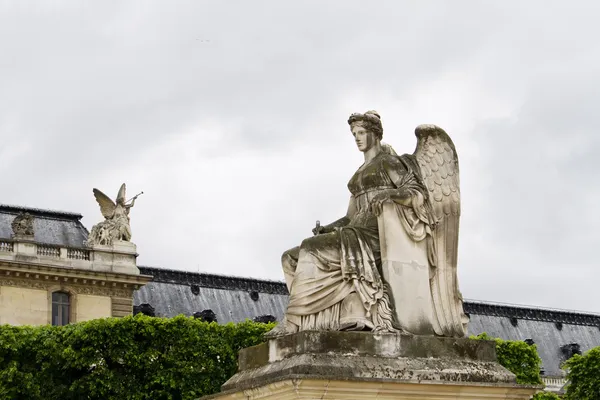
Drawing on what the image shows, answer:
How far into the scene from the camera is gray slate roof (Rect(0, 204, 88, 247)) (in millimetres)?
64688

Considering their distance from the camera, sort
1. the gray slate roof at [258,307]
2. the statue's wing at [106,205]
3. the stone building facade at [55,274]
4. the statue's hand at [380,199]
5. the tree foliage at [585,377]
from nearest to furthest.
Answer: the statue's hand at [380,199] < the tree foliage at [585,377] < the stone building facade at [55,274] < the statue's wing at [106,205] < the gray slate roof at [258,307]

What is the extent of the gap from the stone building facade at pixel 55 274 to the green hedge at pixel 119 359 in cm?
1961

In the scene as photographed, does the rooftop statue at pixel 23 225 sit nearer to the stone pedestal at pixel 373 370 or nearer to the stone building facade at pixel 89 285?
the stone building facade at pixel 89 285

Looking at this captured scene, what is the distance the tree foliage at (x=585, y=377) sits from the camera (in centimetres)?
4512

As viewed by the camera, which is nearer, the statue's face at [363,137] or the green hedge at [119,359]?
the statue's face at [363,137]

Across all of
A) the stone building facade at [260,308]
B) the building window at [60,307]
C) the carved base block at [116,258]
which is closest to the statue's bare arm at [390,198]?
the building window at [60,307]

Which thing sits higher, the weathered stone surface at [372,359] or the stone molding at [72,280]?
the stone molding at [72,280]

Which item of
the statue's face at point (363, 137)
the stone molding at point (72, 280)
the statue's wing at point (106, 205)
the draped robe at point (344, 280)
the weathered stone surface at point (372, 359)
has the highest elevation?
the statue's wing at point (106, 205)

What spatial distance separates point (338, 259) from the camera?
594 inches

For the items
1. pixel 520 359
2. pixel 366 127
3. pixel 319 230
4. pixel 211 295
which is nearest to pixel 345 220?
pixel 319 230

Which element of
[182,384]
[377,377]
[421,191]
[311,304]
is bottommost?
[377,377]

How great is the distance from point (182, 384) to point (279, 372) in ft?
88.8

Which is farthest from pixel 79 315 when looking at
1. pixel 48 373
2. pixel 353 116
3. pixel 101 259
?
pixel 353 116

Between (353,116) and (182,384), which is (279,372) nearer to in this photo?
(353,116)
